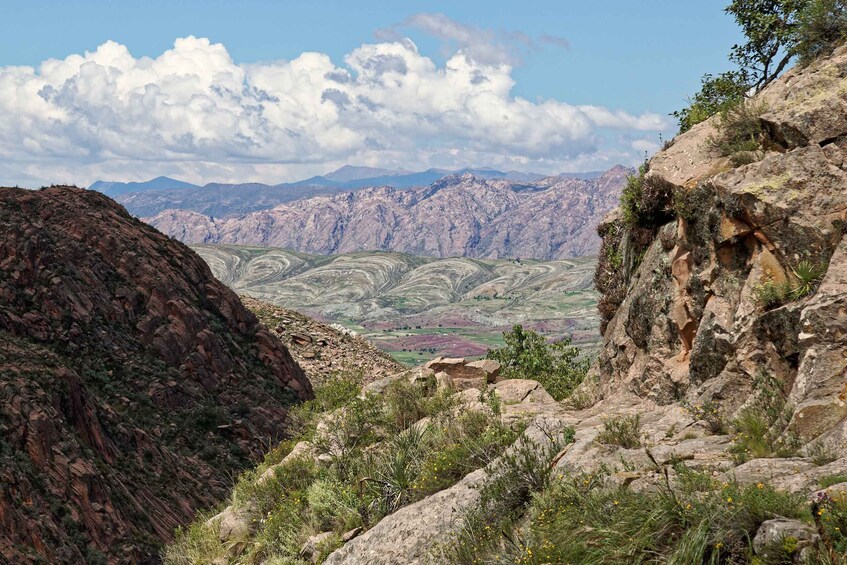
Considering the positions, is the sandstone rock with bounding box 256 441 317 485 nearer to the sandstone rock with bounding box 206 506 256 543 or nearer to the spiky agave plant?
the sandstone rock with bounding box 206 506 256 543

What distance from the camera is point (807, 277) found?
44.6 ft

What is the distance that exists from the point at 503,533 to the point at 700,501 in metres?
3.32

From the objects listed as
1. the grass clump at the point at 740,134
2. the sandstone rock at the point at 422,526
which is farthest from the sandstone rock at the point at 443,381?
the grass clump at the point at 740,134

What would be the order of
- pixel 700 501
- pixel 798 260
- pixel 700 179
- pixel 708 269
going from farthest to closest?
pixel 700 179 < pixel 708 269 < pixel 798 260 < pixel 700 501

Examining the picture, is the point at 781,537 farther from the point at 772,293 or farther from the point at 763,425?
the point at 772,293

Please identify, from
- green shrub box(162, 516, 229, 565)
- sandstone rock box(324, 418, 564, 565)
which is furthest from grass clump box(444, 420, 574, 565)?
green shrub box(162, 516, 229, 565)

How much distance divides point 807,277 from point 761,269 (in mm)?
1197

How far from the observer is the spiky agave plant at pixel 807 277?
13.5 metres

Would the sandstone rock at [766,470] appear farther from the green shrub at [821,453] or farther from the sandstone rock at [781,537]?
the sandstone rock at [781,537]

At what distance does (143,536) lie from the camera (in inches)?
1663

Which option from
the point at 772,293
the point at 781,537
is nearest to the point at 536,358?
the point at 772,293

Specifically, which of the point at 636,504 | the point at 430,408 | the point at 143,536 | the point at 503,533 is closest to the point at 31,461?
the point at 143,536

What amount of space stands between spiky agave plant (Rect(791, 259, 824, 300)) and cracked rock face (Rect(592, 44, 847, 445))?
13 centimetres

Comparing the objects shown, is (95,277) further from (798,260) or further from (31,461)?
(798,260)
